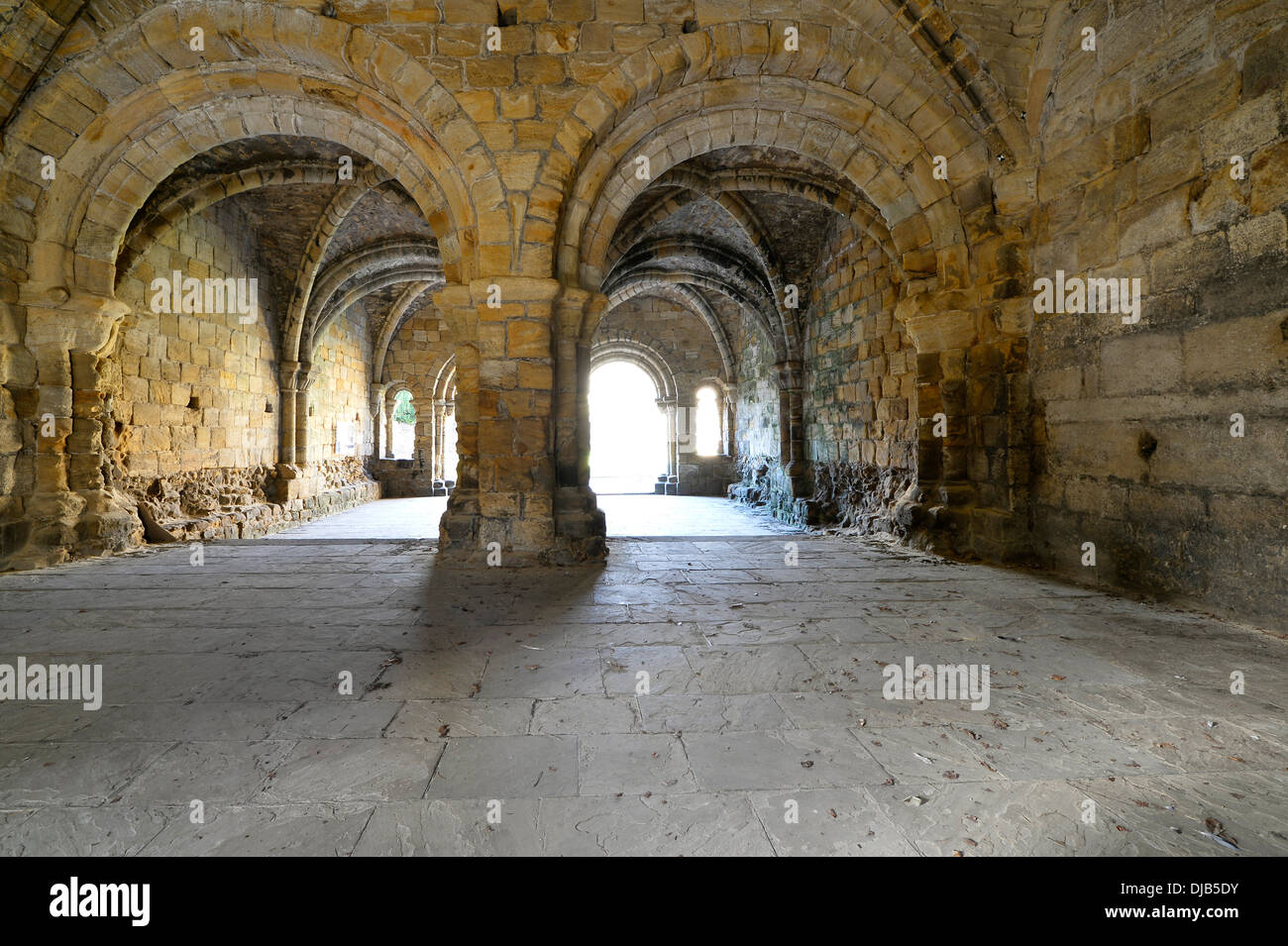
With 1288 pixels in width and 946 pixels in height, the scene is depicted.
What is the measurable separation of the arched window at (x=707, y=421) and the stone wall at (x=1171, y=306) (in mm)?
9867

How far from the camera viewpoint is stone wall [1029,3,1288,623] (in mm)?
2709

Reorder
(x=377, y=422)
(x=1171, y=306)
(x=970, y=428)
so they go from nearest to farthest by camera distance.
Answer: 1. (x=1171, y=306)
2. (x=970, y=428)
3. (x=377, y=422)

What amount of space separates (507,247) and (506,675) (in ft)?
10.1

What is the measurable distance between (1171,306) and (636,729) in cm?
361

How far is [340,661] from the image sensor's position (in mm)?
2256

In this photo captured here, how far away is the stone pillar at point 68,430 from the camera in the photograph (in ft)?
14.0

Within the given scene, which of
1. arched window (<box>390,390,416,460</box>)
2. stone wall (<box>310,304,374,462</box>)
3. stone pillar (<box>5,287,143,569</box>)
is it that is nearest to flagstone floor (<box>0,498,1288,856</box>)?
stone pillar (<box>5,287,143,569</box>)

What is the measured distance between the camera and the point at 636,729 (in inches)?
67.8

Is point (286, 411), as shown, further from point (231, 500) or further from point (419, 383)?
point (419, 383)

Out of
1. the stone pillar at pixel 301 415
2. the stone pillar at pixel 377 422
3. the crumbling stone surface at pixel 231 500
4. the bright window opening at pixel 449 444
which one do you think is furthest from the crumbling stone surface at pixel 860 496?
the stone pillar at pixel 377 422

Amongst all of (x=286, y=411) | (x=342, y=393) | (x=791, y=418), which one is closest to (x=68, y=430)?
(x=286, y=411)

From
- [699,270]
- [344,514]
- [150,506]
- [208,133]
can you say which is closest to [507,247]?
[208,133]

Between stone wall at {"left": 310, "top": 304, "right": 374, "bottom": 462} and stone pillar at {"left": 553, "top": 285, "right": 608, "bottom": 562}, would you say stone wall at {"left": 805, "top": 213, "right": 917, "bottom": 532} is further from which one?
stone wall at {"left": 310, "top": 304, "right": 374, "bottom": 462}

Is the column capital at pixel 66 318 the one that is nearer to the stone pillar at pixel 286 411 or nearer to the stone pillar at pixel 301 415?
the stone pillar at pixel 286 411
